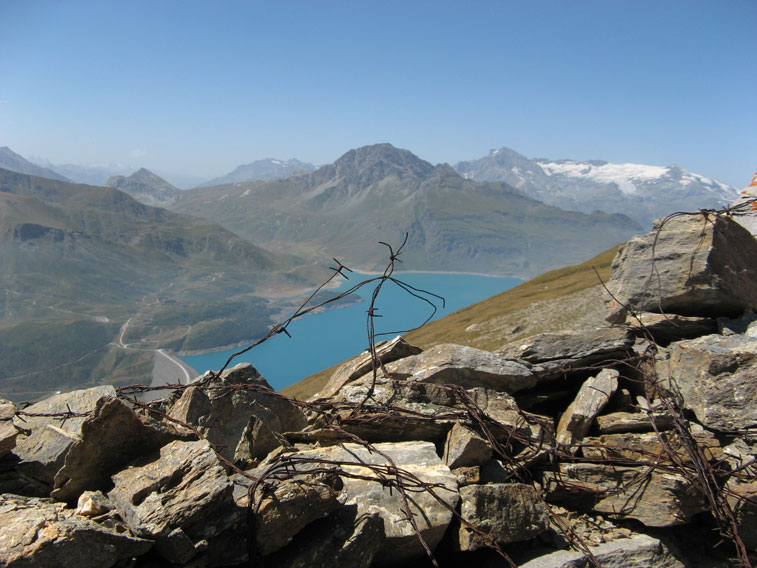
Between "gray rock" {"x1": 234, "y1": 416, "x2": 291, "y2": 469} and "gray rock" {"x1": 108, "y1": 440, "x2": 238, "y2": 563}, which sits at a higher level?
"gray rock" {"x1": 108, "y1": 440, "x2": 238, "y2": 563}

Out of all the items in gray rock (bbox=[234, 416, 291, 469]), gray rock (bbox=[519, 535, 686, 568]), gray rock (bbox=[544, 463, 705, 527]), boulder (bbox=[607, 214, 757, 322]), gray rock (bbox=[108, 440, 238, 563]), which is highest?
boulder (bbox=[607, 214, 757, 322])

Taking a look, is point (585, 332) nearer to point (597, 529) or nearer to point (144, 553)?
point (597, 529)

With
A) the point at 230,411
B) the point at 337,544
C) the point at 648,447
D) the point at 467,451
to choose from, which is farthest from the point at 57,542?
the point at 648,447

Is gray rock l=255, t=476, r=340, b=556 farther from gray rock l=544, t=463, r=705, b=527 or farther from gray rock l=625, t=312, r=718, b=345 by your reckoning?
gray rock l=625, t=312, r=718, b=345

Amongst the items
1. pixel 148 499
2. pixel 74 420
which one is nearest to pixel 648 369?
pixel 148 499

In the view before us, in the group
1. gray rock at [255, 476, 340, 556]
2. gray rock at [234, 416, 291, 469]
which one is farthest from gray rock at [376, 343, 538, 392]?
gray rock at [255, 476, 340, 556]

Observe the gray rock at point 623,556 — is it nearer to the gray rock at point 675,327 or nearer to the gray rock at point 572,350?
the gray rock at point 572,350
